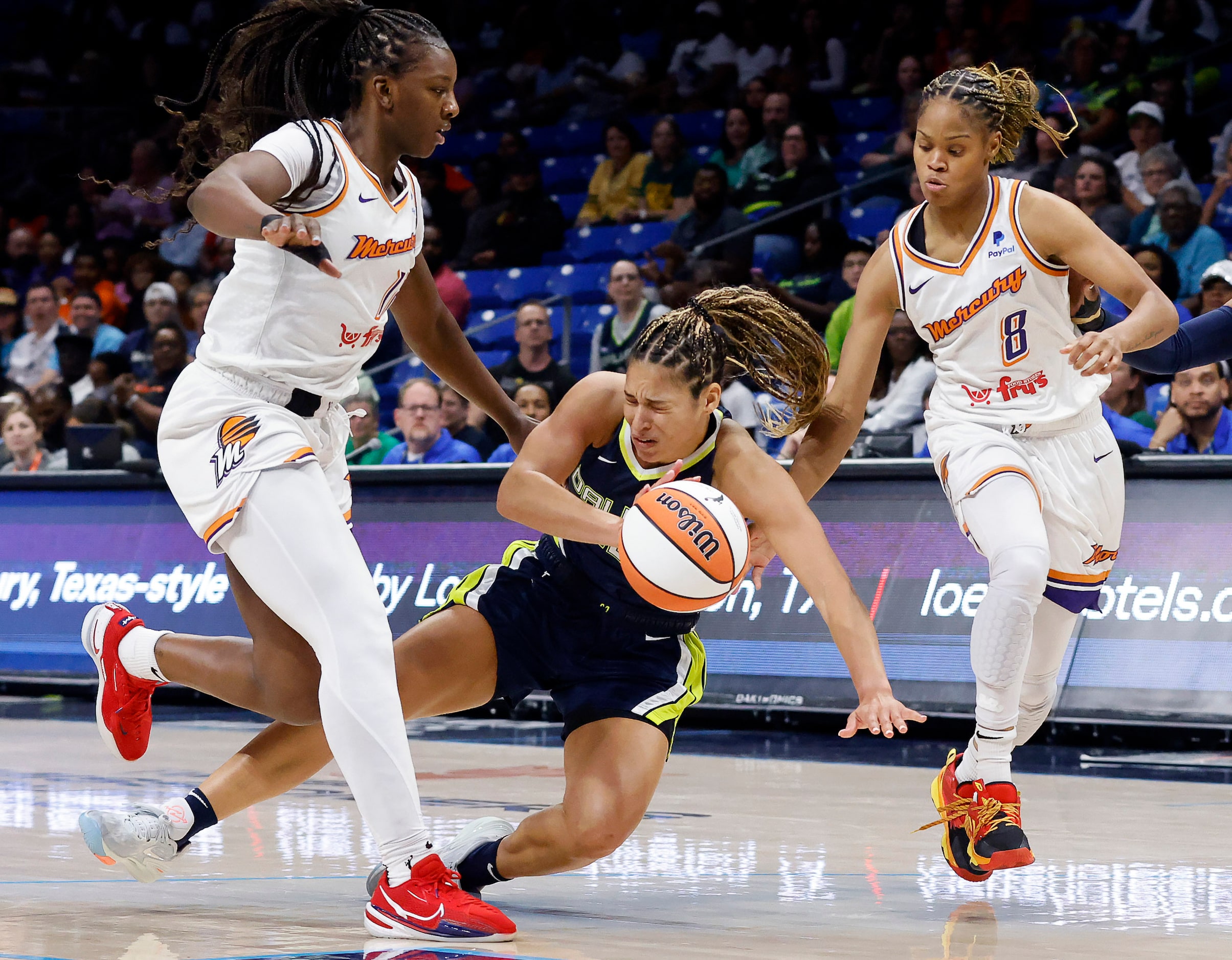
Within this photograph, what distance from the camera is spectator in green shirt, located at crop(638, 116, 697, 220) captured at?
1351 centimetres

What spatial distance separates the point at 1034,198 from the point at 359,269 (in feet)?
6.57

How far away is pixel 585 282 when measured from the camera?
44.8 ft

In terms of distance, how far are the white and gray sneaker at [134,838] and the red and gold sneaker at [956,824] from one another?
6.42 ft

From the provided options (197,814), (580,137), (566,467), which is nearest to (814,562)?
(566,467)

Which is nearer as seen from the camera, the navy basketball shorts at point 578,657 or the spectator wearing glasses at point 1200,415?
the navy basketball shorts at point 578,657

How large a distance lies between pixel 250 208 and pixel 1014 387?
2.39 meters

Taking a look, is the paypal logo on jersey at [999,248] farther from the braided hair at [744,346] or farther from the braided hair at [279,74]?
the braided hair at [279,74]

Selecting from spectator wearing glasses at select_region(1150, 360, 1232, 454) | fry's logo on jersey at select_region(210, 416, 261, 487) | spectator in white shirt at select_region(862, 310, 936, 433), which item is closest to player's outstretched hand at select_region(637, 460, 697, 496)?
fry's logo on jersey at select_region(210, 416, 261, 487)

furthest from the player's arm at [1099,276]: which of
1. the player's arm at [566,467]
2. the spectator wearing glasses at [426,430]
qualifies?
the spectator wearing glasses at [426,430]

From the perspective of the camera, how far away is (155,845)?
4.14 meters

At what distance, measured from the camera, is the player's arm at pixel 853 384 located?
4637mm

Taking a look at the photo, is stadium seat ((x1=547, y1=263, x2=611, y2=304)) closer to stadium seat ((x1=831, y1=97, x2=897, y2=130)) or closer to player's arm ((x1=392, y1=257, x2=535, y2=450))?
stadium seat ((x1=831, y1=97, x2=897, y2=130))

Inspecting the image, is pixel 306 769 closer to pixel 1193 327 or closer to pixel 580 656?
pixel 580 656

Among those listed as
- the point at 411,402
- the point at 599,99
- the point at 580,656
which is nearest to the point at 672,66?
the point at 599,99
